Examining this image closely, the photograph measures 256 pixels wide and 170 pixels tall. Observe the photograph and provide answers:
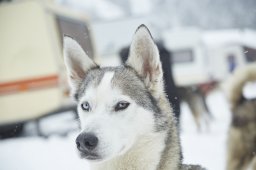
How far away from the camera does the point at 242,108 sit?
1.42 m

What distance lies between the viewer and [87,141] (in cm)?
83

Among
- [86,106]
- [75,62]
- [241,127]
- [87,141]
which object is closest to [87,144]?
[87,141]

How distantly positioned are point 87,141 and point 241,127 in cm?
68

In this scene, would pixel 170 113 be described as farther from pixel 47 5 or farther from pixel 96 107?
pixel 47 5

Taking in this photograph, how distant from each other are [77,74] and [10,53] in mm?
608

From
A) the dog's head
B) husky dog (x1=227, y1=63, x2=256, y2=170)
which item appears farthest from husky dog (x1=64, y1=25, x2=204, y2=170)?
husky dog (x1=227, y1=63, x2=256, y2=170)

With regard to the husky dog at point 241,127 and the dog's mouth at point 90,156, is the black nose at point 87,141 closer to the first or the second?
the dog's mouth at point 90,156

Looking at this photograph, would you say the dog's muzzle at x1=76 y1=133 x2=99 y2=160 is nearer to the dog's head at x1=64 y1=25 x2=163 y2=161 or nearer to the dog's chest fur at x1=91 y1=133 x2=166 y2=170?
the dog's head at x1=64 y1=25 x2=163 y2=161

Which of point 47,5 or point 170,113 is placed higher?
point 47,5

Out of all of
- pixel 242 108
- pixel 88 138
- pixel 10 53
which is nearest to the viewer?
pixel 88 138

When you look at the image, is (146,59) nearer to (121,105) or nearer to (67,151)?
(121,105)

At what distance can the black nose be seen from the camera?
0.83 meters

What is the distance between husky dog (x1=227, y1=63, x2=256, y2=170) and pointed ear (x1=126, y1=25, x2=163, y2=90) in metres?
0.52

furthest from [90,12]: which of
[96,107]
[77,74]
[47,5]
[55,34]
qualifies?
[96,107]
